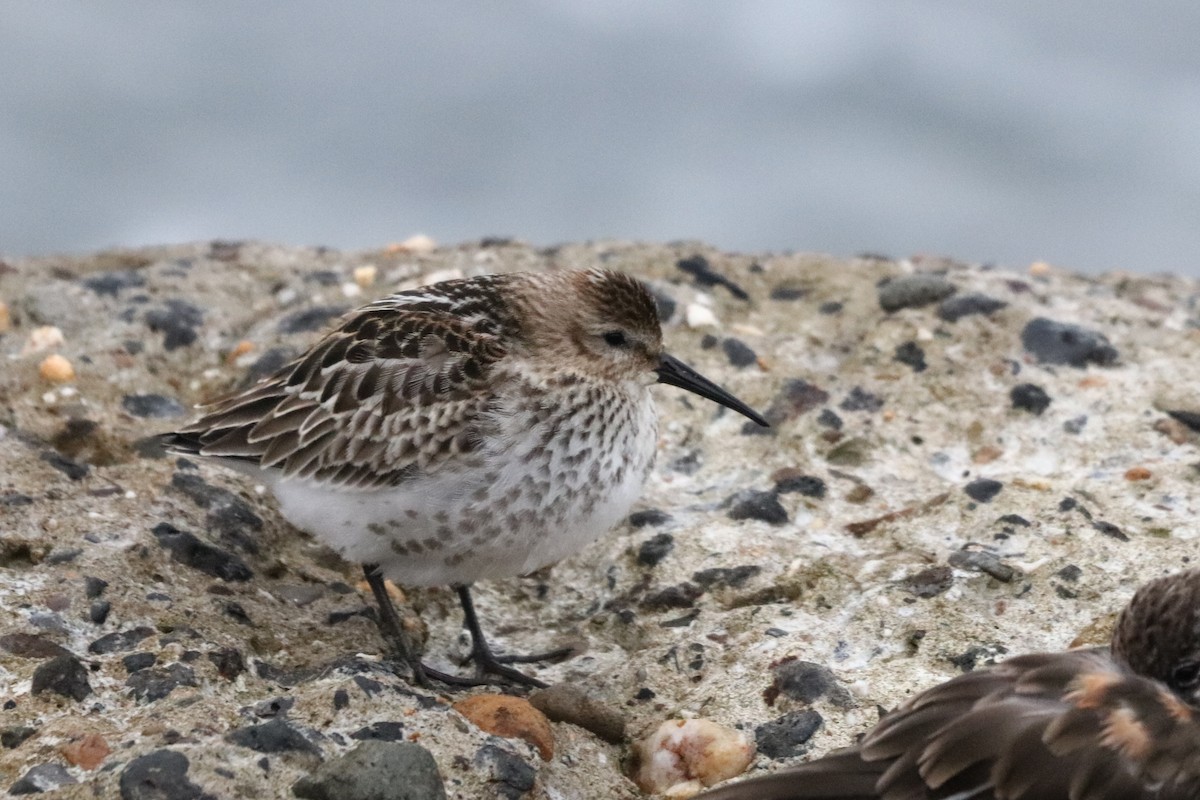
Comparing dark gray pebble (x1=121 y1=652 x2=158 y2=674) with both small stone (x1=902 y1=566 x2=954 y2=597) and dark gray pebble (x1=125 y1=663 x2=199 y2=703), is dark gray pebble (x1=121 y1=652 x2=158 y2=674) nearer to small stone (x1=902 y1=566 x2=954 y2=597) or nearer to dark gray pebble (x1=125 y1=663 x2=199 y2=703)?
dark gray pebble (x1=125 y1=663 x2=199 y2=703)

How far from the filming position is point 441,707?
13.9ft

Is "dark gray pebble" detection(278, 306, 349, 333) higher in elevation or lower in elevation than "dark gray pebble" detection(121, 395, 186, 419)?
higher

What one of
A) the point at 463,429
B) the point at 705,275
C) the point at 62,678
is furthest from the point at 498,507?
the point at 705,275

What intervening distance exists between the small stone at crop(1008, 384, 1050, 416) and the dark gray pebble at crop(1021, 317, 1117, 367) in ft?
0.84

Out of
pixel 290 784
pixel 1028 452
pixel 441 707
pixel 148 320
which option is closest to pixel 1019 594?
pixel 1028 452

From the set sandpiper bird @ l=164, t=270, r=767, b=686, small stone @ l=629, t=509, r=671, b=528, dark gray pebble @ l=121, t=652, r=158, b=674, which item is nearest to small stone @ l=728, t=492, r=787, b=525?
small stone @ l=629, t=509, r=671, b=528

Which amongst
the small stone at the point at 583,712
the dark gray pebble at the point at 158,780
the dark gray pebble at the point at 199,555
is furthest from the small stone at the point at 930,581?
the dark gray pebble at the point at 158,780

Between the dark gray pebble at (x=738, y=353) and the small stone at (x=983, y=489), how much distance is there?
1331mm

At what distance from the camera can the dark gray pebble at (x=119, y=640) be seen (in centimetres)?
436

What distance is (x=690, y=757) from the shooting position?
423 centimetres

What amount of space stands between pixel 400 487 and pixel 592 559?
3.22ft

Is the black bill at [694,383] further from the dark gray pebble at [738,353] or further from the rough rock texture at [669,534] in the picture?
the dark gray pebble at [738,353]

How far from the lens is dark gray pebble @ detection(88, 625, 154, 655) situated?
4.36m

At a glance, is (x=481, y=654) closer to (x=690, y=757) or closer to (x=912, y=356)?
(x=690, y=757)
